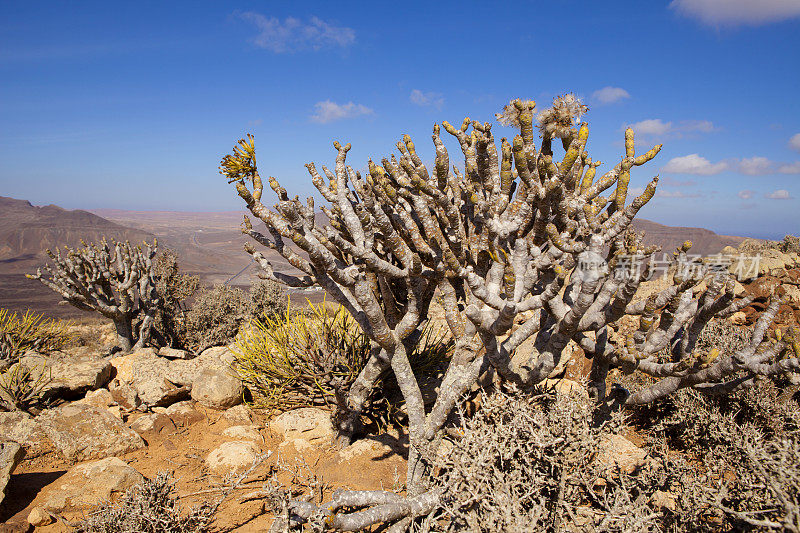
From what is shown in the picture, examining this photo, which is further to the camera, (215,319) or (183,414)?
(215,319)

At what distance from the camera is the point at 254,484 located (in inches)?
166

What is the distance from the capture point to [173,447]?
5.03 m

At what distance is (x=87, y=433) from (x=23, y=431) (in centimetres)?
68

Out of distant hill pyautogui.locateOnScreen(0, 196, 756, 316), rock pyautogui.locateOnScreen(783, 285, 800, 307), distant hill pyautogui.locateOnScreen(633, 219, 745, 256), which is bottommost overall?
distant hill pyautogui.locateOnScreen(0, 196, 756, 316)

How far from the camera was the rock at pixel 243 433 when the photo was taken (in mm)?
5156

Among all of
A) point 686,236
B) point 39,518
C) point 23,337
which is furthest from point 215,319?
point 686,236

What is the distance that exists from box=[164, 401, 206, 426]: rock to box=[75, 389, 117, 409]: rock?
980mm

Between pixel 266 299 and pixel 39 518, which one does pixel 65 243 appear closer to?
pixel 266 299

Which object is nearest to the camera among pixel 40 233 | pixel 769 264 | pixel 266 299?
pixel 266 299

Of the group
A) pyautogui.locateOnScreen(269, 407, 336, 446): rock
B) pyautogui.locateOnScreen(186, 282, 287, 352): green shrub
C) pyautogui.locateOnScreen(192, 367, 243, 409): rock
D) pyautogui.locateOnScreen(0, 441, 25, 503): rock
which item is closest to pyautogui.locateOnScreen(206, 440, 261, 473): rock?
pyautogui.locateOnScreen(269, 407, 336, 446): rock

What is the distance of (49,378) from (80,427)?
1.96 meters

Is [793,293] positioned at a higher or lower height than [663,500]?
higher

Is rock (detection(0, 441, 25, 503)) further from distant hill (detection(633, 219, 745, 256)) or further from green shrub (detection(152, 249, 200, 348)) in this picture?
distant hill (detection(633, 219, 745, 256))

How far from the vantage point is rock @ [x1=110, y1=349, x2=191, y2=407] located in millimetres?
6047
